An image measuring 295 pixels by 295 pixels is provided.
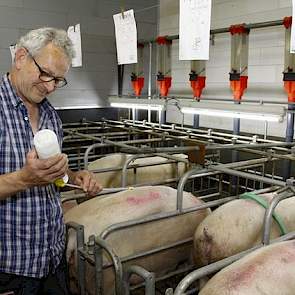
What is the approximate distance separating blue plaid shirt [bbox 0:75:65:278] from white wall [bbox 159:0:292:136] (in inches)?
91.5

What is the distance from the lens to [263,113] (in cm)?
231

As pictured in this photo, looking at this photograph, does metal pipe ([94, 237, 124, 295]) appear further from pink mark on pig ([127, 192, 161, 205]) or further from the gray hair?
the gray hair

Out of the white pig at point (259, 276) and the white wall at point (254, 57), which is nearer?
the white pig at point (259, 276)

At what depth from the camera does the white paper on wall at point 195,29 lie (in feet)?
6.24

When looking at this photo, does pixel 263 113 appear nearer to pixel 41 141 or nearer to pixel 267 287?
pixel 267 287

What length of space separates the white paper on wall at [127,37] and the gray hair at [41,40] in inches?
57.4

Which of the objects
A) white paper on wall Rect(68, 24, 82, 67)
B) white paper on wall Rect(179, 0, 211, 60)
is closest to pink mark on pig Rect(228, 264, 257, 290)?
white paper on wall Rect(179, 0, 211, 60)

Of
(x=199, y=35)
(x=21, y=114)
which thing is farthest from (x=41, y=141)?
(x=199, y=35)

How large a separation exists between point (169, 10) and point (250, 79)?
4.68 ft

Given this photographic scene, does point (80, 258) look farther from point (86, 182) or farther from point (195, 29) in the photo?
point (195, 29)

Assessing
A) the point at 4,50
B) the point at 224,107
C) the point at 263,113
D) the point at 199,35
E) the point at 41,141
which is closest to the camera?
the point at 41,141

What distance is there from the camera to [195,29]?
1.97m

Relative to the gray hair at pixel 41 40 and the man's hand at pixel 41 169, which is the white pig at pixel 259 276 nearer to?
the man's hand at pixel 41 169

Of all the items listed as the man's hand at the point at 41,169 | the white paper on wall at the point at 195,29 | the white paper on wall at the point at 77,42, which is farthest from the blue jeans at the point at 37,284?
the white paper on wall at the point at 77,42
